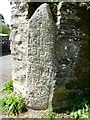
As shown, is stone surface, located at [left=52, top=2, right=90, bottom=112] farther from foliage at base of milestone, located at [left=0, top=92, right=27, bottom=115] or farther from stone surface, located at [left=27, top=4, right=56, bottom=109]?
foliage at base of milestone, located at [left=0, top=92, right=27, bottom=115]

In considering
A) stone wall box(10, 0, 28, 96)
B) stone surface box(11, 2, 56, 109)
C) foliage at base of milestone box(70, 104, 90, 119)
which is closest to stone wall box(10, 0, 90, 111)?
stone surface box(11, 2, 56, 109)

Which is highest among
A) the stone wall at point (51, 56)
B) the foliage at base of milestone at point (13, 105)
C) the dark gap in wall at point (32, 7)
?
the dark gap in wall at point (32, 7)

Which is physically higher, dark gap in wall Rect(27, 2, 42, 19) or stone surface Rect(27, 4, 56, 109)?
dark gap in wall Rect(27, 2, 42, 19)

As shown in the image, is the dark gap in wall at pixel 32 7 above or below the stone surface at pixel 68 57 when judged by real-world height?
above

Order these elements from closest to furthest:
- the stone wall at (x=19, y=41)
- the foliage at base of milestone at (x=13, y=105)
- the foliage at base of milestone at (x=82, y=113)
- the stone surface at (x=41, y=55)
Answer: the foliage at base of milestone at (x=82, y=113) < the stone surface at (x=41, y=55) < the foliage at base of milestone at (x=13, y=105) < the stone wall at (x=19, y=41)

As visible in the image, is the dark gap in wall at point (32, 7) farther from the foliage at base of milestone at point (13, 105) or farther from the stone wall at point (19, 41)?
the foliage at base of milestone at point (13, 105)

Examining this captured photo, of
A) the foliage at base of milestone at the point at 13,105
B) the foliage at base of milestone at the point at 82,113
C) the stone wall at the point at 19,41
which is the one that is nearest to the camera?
the foliage at base of milestone at the point at 82,113

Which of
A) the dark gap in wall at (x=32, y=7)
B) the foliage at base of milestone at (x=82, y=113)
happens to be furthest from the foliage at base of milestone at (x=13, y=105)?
the dark gap in wall at (x=32, y=7)

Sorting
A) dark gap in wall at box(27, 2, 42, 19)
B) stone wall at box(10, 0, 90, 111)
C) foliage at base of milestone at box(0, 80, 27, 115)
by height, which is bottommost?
foliage at base of milestone at box(0, 80, 27, 115)

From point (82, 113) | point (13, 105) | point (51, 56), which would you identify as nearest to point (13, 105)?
point (13, 105)

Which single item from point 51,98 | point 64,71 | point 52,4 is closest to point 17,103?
point 51,98

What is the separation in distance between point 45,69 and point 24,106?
0.87 metres

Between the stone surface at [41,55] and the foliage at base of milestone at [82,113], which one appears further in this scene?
the stone surface at [41,55]

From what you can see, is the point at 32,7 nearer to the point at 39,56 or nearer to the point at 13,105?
the point at 39,56
